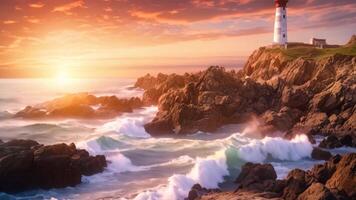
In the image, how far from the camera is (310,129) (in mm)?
49375

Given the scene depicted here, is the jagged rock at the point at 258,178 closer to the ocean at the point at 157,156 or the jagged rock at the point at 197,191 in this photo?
the ocean at the point at 157,156

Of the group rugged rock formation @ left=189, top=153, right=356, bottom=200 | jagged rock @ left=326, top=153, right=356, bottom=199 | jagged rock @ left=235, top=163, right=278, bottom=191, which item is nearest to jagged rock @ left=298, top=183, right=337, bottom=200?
rugged rock formation @ left=189, top=153, right=356, bottom=200

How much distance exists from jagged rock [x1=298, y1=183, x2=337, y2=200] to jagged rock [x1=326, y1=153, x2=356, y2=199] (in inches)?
91.3

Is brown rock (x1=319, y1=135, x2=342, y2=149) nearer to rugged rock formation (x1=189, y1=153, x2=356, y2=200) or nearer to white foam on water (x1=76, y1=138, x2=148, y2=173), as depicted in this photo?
rugged rock formation (x1=189, y1=153, x2=356, y2=200)

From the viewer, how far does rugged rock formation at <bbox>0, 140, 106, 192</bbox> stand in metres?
29.4

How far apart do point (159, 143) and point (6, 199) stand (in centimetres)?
2046

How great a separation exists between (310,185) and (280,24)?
2806 inches

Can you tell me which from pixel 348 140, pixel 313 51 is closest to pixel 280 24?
pixel 313 51

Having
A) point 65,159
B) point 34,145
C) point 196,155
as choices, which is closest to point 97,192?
point 65,159

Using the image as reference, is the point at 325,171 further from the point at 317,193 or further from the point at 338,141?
the point at 338,141

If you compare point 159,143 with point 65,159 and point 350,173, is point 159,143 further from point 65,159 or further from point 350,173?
point 350,173

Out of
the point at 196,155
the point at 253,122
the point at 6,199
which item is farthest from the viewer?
the point at 253,122

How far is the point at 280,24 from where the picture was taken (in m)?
90.6

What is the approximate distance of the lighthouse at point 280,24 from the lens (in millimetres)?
89562
